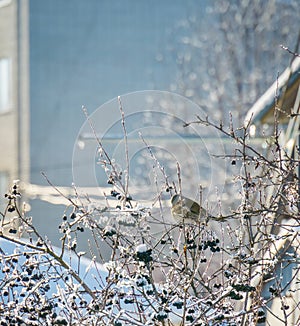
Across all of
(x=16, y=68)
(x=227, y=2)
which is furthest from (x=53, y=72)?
(x=227, y=2)

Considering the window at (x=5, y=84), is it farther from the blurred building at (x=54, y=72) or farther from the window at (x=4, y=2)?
the window at (x=4, y=2)

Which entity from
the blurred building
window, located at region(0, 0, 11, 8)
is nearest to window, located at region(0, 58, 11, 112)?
the blurred building

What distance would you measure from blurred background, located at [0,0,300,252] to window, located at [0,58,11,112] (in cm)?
2

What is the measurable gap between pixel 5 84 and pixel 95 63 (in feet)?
6.50

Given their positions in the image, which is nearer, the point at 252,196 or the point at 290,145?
Answer: the point at 252,196

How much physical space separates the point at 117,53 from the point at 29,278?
1574 cm

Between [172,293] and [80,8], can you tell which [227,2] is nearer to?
[80,8]

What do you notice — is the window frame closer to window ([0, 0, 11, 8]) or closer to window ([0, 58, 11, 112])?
window ([0, 58, 11, 112])

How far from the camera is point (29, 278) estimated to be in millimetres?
3816

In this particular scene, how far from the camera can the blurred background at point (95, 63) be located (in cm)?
1781

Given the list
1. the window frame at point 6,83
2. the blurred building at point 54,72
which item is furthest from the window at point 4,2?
the window frame at point 6,83

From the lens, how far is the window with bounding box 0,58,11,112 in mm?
18562

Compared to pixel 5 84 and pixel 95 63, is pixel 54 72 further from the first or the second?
pixel 5 84

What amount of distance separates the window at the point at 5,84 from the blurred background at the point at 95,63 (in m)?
0.02
